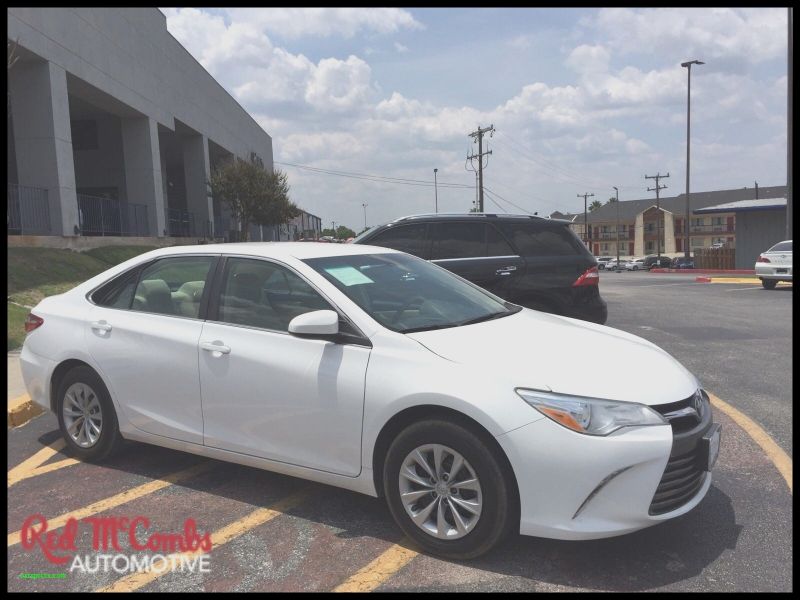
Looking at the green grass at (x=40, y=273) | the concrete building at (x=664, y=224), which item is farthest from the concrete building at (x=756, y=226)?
the concrete building at (x=664, y=224)

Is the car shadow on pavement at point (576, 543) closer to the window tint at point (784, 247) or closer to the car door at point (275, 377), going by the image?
the car door at point (275, 377)

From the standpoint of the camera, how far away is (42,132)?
18.4 m

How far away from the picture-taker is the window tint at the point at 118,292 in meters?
4.61

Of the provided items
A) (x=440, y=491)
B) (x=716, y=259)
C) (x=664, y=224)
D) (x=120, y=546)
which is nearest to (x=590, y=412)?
(x=440, y=491)

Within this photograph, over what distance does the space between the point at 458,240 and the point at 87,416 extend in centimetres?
479

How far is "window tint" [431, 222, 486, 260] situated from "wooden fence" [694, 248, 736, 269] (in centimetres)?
3757

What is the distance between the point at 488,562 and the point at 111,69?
2422cm

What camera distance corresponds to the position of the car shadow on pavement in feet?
9.87

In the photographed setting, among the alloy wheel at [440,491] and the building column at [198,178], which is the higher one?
the building column at [198,178]

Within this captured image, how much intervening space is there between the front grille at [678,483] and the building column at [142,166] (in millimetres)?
26183

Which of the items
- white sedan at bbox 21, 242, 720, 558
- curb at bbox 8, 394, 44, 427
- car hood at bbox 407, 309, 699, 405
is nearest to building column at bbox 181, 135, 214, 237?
curb at bbox 8, 394, 44, 427

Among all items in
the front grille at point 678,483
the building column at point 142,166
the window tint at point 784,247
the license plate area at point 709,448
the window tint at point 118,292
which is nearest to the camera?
the front grille at point 678,483

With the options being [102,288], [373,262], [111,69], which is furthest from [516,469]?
[111,69]

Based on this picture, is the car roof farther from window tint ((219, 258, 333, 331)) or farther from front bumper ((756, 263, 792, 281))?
front bumper ((756, 263, 792, 281))
